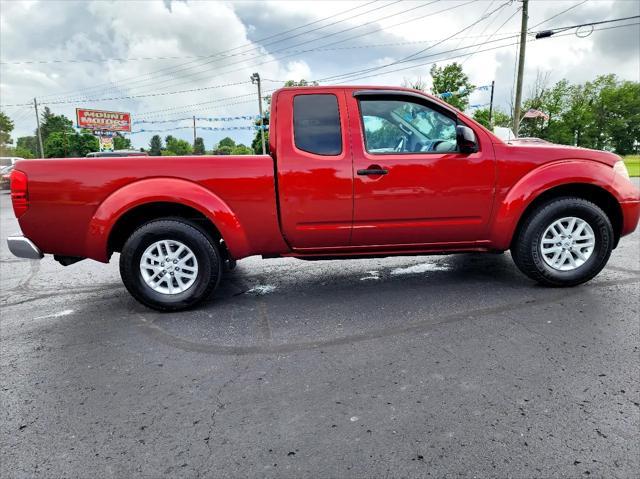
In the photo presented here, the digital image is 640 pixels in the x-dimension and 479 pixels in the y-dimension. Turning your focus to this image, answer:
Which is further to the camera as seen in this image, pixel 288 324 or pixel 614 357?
pixel 288 324

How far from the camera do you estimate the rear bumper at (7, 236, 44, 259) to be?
11.5 ft

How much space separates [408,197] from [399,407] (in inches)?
77.7

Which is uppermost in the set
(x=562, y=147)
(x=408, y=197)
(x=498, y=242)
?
(x=562, y=147)

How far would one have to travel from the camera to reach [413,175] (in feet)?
11.8

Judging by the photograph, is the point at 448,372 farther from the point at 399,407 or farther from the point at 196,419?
the point at 196,419

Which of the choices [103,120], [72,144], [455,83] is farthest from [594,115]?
[72,144]

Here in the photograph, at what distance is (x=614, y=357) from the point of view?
2.63 meters

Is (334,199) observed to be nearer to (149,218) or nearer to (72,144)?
(149,218)

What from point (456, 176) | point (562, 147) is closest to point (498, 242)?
point (456, 176)

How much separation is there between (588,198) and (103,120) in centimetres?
6353

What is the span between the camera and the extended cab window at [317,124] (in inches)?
142

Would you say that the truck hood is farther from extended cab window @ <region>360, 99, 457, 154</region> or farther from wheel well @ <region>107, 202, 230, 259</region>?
wheel well @ <region>107, 202, 230, 259</region>

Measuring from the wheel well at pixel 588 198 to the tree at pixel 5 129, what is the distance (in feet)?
298

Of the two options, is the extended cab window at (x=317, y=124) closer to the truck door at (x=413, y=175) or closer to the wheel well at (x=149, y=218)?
the truck door at (x=413, y=175)
